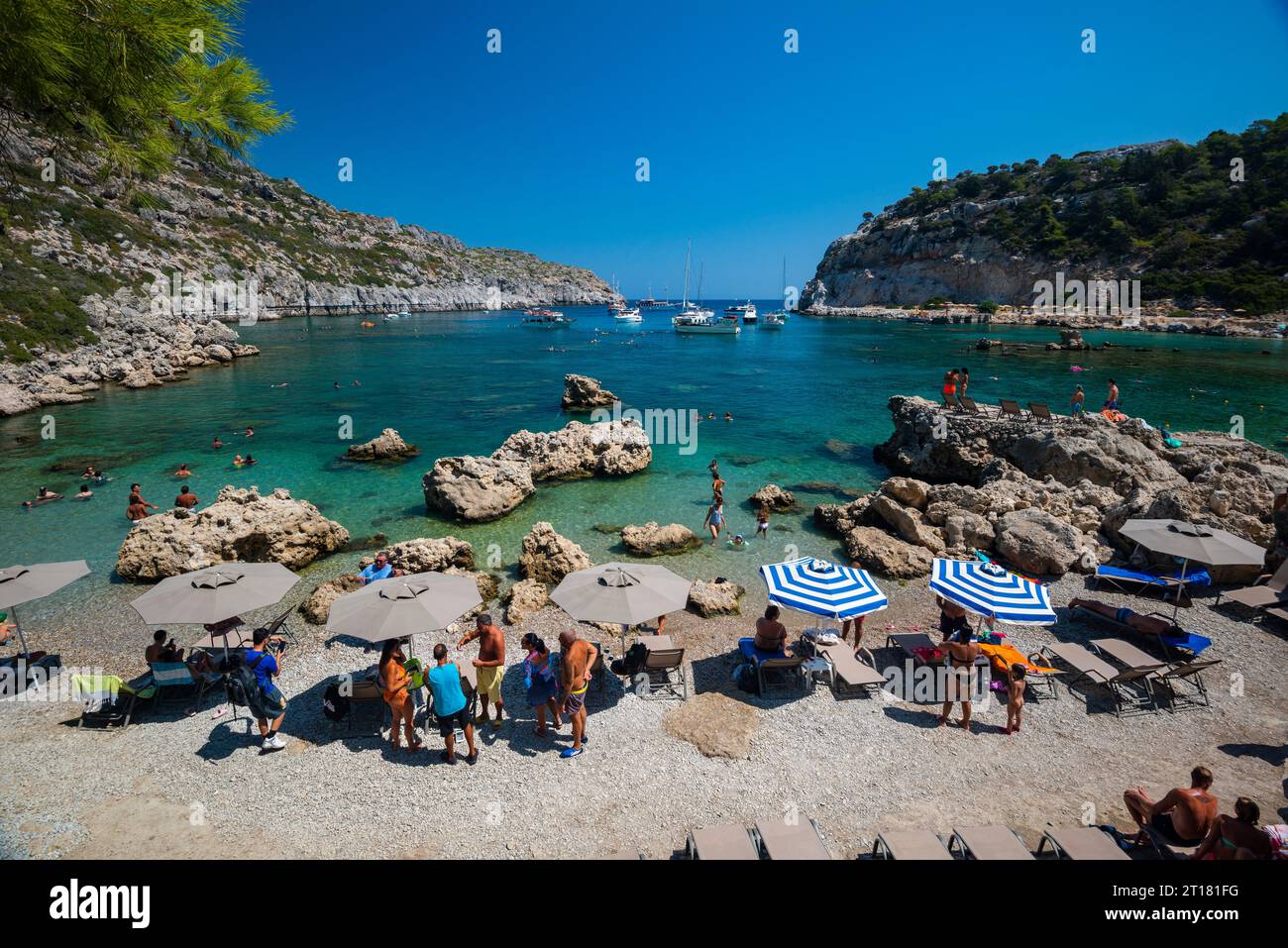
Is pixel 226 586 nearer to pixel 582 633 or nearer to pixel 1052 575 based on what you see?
pixel 582 633

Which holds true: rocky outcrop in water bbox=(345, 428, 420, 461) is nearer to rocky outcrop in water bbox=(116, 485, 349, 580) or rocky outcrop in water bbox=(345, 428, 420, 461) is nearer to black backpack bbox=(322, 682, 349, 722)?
rocky outcrop in water bbox=(116, 485, 349, 580)

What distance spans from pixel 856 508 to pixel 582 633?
959 centimetres

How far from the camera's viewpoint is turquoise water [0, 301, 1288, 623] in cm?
1761

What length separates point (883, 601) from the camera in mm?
9336

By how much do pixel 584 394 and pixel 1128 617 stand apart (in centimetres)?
2859

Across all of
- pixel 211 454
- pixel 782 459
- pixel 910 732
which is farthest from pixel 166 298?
pixel 910 732

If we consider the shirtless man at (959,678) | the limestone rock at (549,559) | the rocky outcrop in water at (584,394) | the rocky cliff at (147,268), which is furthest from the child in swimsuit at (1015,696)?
the rocky outcrop in water at (584,394)

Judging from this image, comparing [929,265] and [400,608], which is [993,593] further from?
[929,265]

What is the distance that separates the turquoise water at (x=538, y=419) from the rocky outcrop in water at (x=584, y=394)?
4.66 feet

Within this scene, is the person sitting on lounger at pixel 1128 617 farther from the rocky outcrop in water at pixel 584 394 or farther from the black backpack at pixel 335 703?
the rocky outcrop in water at pixel 584 394

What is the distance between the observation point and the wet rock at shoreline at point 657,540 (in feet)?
50.0

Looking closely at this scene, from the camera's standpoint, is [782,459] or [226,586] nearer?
[226,586]

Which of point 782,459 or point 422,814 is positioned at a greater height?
point 782,459

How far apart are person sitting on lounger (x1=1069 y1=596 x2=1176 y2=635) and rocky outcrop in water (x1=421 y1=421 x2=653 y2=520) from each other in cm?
1450
